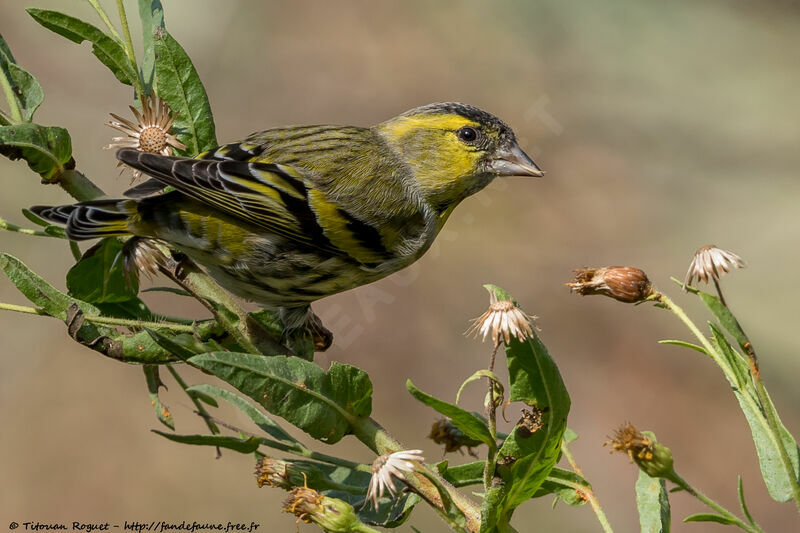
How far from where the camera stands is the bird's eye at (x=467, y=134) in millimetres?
3070

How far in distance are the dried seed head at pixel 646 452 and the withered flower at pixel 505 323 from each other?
0.29 metres

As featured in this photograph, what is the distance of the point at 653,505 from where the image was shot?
5.55 ft

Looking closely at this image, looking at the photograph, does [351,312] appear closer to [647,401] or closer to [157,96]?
[647,401]

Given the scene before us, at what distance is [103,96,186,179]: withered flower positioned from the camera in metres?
2.30

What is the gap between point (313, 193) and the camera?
2.77 metres

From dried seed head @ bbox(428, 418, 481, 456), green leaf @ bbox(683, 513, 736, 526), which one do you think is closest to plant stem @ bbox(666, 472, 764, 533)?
green leaf @ bbox(683, 513, 736, 526)

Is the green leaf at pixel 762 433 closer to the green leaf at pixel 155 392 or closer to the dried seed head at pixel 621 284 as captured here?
the dried seed head at pixel 621 284

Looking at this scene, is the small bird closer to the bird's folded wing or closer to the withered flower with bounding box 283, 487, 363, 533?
the bird's folded wing

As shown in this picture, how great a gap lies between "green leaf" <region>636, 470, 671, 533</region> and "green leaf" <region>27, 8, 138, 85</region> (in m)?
1.60

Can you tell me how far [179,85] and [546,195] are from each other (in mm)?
5247

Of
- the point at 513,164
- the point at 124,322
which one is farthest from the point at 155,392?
the point at 513,164

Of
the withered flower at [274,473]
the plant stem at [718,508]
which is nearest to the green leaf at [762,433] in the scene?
the plant stem at [718,508]

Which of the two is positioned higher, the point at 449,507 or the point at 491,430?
the point at 491,430

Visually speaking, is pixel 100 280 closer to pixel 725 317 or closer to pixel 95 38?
pixel 95 38
